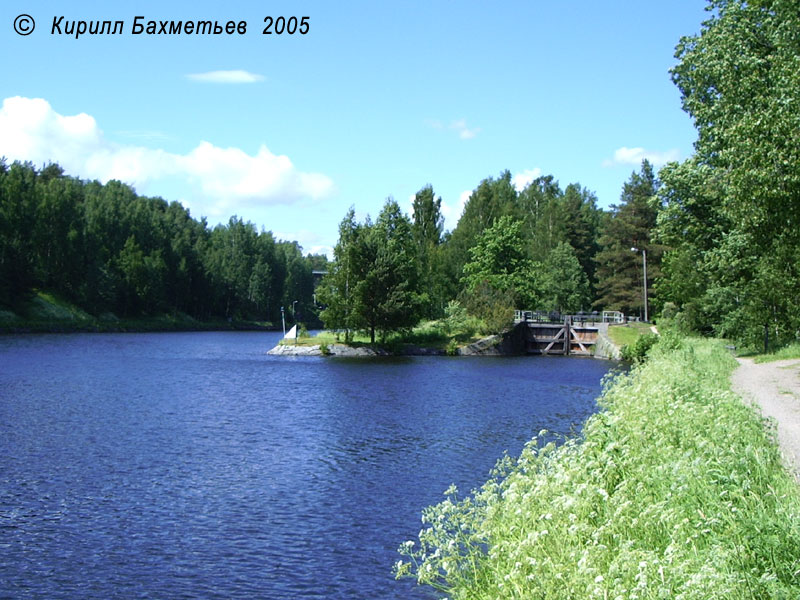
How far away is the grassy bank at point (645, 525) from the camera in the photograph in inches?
256

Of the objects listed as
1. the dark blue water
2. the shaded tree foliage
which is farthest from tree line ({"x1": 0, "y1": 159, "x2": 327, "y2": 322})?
the shaded tree foliage

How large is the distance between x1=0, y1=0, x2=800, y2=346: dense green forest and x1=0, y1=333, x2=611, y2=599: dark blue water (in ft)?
31.2

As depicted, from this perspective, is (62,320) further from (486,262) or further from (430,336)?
(486,262)

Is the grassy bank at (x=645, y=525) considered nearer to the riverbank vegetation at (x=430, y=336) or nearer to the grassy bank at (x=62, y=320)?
the riverbank vegetation at (x=430, y=336)

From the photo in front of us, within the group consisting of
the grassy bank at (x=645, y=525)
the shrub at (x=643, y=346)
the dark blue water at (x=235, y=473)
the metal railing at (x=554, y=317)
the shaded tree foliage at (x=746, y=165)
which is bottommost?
the dark blue water at (x=235, y=473)

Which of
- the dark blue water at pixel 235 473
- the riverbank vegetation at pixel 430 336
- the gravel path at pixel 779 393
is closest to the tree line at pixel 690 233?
the riverbank vegetation at pixel 430 336

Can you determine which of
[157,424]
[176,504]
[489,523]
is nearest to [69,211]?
[157,424]

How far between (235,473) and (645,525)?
13.3 meters

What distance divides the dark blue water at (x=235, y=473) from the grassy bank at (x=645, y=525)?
2741 mm

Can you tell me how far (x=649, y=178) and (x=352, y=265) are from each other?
40634mm

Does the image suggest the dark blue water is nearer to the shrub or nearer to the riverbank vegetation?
the shrub

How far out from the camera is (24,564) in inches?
504

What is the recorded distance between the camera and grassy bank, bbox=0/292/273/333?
83.7 meters

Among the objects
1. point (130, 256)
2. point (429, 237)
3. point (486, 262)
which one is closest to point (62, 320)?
point (130, 256)
